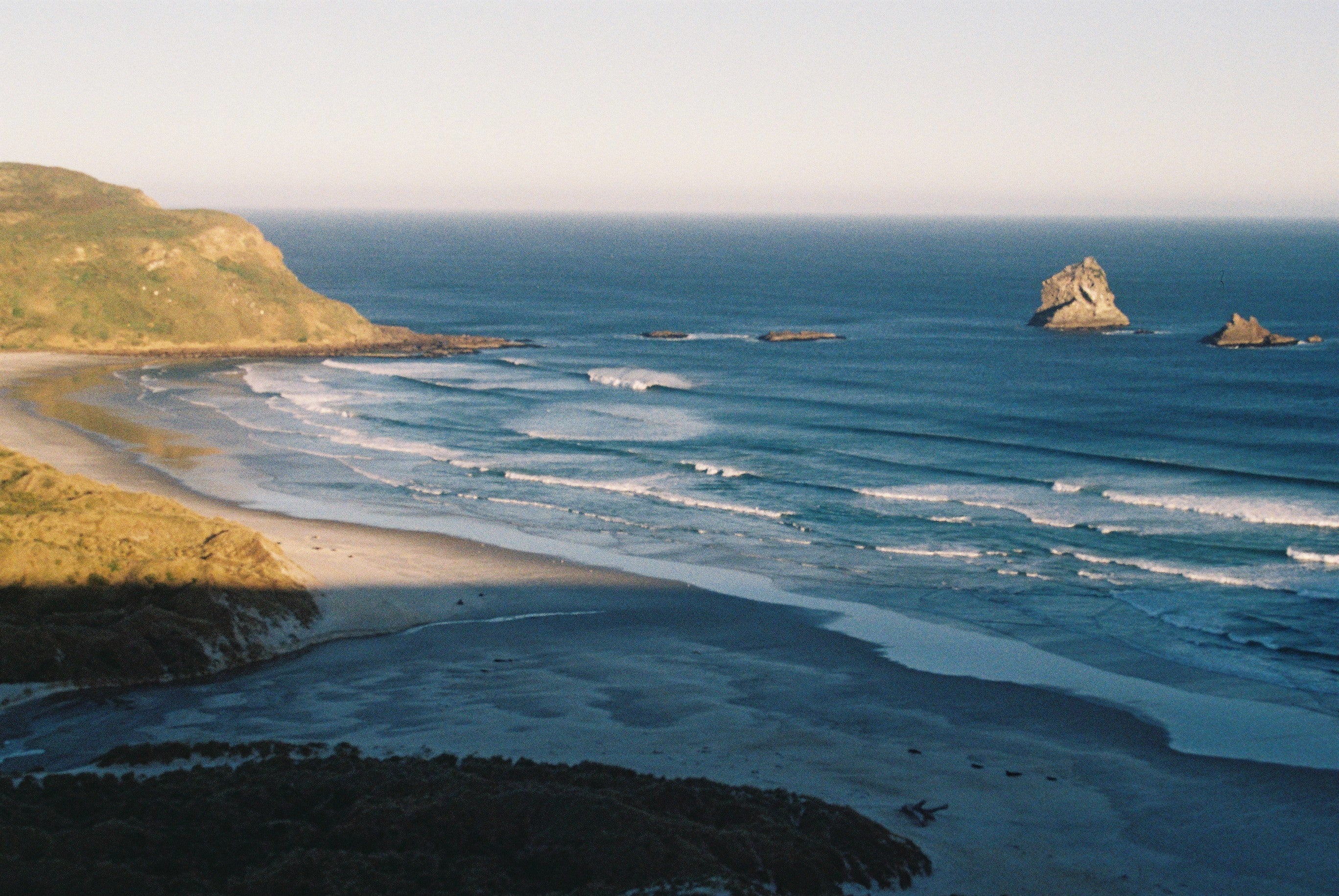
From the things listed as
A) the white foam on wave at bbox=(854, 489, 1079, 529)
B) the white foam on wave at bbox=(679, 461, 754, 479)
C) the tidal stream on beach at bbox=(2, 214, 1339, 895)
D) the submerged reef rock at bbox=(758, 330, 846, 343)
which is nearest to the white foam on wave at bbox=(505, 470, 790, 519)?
the tidal stream on beach at bbox=(2, 214, 1339, 895)

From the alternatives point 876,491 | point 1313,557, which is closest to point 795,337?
point 876,491

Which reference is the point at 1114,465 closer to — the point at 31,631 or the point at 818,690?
the point at 818,690

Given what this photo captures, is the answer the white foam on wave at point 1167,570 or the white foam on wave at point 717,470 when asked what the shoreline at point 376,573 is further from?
the white foam on wave at point 717,470

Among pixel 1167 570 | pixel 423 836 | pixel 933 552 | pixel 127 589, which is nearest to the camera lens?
pixel 423 836

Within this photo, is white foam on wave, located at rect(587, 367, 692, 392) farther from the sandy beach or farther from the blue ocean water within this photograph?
the sandy beach

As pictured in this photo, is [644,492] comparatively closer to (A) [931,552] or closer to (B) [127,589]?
(A) [931,552]

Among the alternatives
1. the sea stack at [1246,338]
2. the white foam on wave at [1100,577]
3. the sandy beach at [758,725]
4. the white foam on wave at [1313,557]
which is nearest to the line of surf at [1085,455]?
the white foam on wave at [1313,557]
